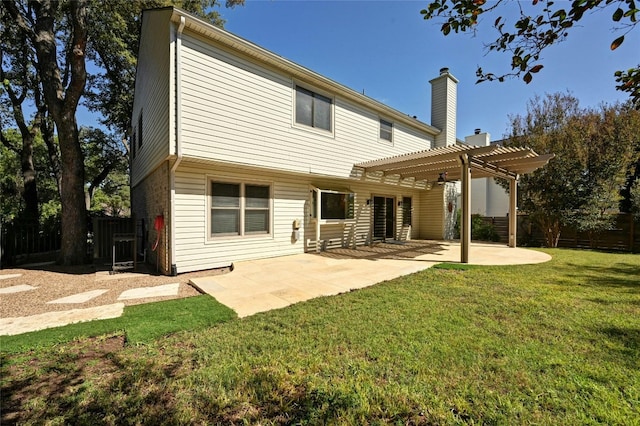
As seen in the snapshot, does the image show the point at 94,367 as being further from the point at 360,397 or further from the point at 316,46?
the point at 316,46

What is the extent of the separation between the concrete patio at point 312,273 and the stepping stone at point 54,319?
1.36m

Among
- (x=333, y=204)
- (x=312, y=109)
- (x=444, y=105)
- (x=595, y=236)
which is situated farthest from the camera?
(x=444, y=105)

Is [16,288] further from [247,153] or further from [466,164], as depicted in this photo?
[466,164]

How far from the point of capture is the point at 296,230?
27.3 ft

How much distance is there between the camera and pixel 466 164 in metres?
7.25

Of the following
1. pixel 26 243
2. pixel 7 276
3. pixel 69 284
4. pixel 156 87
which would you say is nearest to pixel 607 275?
pixel 69 284

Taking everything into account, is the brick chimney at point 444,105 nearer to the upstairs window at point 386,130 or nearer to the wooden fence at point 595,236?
the upstairs window at point 386,130

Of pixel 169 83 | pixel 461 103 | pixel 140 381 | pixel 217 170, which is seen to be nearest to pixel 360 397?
pixel 140 381

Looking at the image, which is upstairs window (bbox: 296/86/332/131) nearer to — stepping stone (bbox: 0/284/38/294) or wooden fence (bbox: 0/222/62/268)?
stepping stone (bbox: 0/284/38/294)

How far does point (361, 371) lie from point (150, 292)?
4.30 meters

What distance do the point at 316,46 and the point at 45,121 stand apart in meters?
14.2

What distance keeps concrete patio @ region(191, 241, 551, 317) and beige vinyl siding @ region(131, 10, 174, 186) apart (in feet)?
10.4

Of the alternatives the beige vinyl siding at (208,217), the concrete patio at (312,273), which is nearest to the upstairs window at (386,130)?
the beige vinyl siding at (208,217)

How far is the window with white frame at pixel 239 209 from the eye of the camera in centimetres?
678
